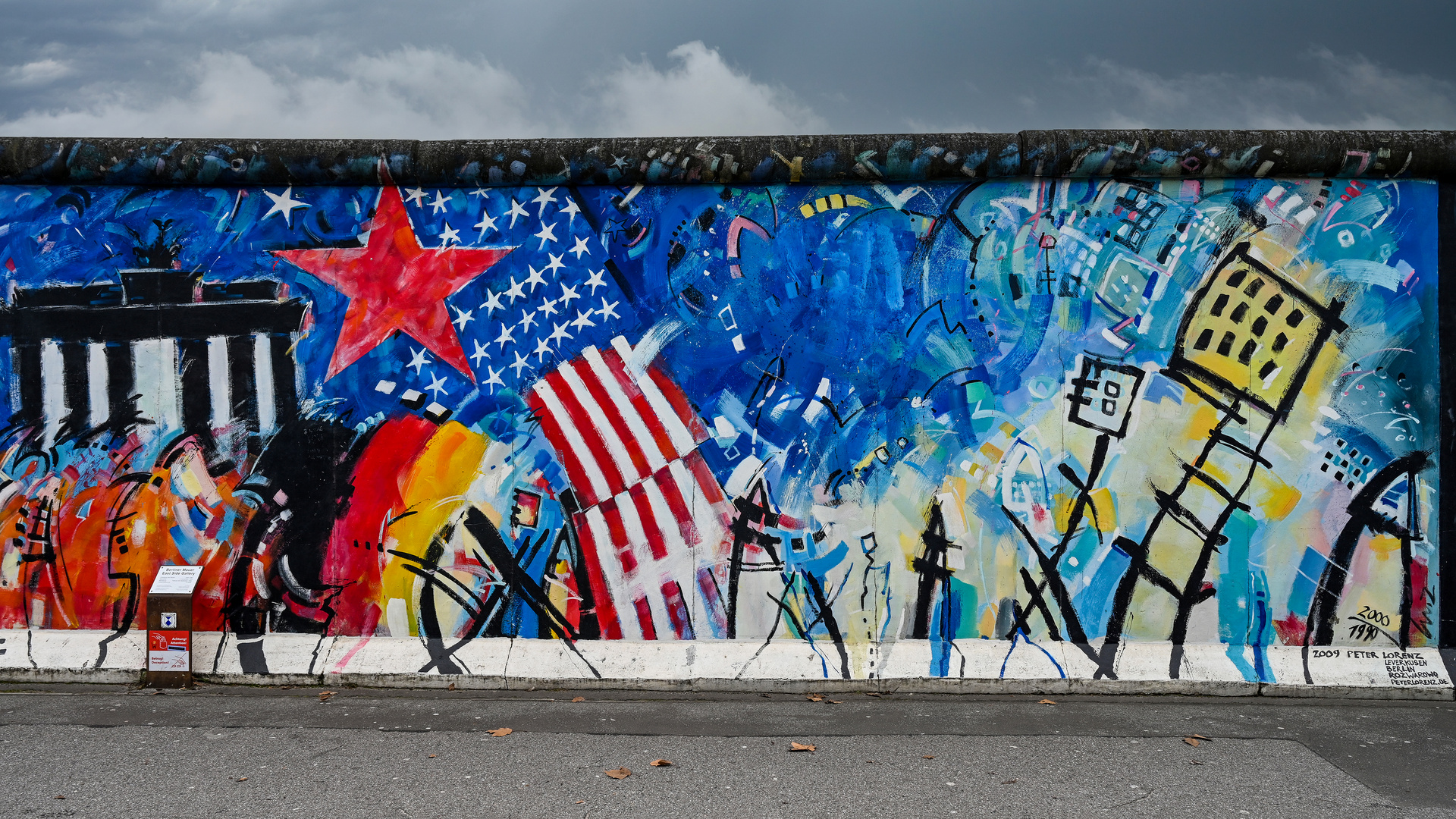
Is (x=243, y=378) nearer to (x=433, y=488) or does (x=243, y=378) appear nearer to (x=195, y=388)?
(x=195, y=388)

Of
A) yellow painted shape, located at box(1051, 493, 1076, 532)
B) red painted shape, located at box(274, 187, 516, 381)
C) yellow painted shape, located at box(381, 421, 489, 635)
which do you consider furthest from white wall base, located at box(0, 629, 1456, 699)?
red painted shape, located at box(274, 187, 516, 381)

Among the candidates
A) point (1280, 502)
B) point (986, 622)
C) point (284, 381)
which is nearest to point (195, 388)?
point (284, 381)

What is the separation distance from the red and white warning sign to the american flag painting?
2669mm

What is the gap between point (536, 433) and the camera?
618cm

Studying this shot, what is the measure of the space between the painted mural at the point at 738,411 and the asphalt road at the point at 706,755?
552 mm

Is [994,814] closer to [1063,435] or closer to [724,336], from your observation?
[1063,435]

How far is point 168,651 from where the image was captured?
5.96 m

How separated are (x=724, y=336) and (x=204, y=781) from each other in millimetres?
3819

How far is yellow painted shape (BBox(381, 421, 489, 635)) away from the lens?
243 inches

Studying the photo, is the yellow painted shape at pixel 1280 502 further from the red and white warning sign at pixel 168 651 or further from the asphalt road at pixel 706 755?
the red and white warning sign at pixel 168 651

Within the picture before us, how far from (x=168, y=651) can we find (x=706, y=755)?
375 centimetres

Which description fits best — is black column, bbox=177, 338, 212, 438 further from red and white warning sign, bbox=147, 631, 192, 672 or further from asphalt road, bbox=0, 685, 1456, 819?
asphalt road, bbox=0, 685, 1456, 819

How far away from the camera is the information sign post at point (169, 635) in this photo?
594cm

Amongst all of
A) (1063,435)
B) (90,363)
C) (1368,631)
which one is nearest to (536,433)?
(90,363)
